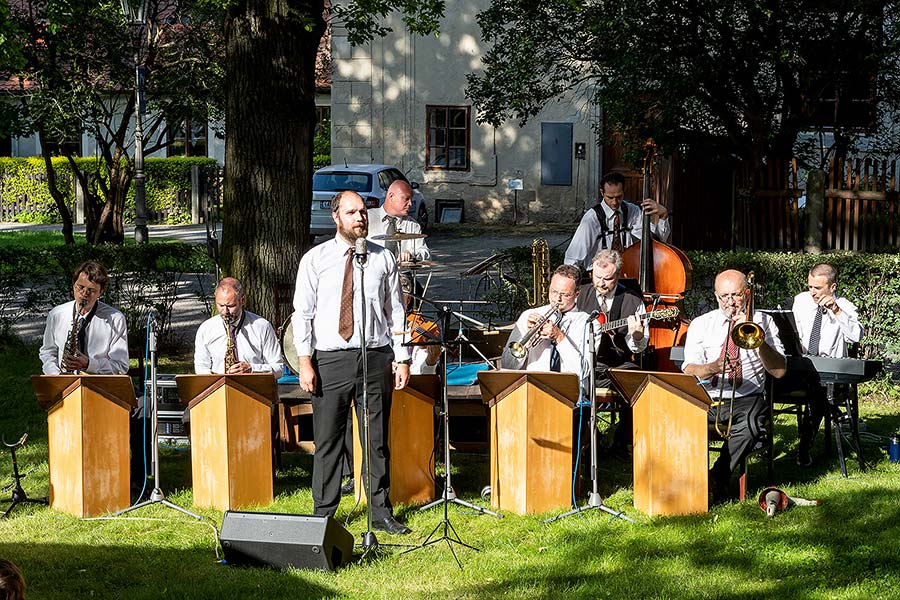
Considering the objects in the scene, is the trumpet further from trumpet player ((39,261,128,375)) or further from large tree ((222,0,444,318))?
large tree ((222,0,444,318))

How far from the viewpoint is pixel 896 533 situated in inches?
291

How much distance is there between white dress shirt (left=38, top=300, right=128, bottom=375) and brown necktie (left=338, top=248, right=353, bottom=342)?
6.30 ft

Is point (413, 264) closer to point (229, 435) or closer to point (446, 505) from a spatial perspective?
point (229, 435)

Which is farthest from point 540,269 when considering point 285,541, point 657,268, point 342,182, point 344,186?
point 342,182

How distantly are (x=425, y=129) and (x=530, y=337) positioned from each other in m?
22.2

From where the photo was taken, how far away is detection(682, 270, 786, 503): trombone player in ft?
26.7

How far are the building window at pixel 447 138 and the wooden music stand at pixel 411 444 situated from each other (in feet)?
71.9

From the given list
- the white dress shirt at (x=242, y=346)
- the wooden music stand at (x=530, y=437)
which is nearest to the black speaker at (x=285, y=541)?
the wooden music stand at (x=530, y=437)

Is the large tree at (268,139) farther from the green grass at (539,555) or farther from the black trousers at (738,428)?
the black trousers at (738,428)

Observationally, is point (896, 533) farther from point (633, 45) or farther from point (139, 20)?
point (139, 20)

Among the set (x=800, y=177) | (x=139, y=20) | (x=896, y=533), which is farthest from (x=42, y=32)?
(x=896, y=533)

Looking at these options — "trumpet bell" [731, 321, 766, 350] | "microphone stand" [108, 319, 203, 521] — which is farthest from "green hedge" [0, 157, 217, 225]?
"trumpet bell" [731, 321, 766, 350]

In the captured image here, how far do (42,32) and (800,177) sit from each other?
37.4 feet

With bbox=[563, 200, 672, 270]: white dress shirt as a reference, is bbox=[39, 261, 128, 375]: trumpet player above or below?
below
